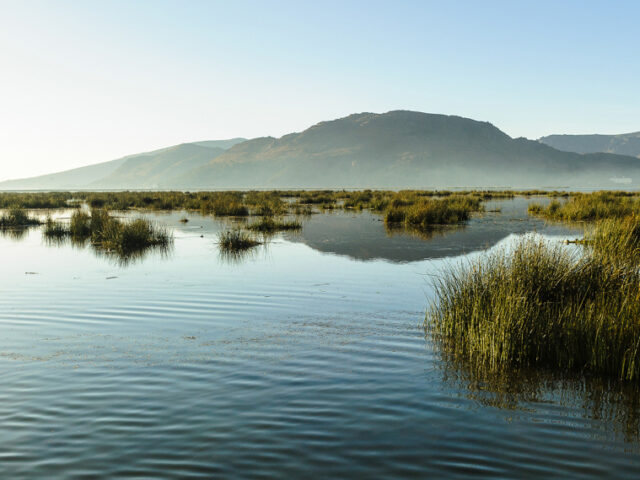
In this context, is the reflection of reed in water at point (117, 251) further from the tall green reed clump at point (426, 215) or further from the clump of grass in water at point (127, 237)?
the tall green reed clump at point (426, 215)

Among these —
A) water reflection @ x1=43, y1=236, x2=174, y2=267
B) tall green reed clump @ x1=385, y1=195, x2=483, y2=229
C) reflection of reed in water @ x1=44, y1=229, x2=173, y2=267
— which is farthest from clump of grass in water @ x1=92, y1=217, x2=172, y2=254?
tall green reed clump @ x1=385, y1=195, x2=483, y2=229

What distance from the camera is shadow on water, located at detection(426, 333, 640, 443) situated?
19.6ft

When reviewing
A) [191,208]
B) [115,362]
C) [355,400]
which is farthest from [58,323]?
[191,208]

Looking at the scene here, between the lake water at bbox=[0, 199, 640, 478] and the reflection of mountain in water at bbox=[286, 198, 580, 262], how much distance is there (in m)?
7.30

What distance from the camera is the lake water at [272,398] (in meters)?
5.10

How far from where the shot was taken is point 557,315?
27.7ft

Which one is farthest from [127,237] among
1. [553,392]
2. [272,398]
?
[553,392]

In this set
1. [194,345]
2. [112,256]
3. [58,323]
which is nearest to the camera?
[194,345]

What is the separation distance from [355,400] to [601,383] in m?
3.12

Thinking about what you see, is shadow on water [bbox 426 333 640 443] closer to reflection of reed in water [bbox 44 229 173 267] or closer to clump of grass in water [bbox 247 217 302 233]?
reflection of reed in water [bbox 44 229 173 267]

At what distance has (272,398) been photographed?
6.58m


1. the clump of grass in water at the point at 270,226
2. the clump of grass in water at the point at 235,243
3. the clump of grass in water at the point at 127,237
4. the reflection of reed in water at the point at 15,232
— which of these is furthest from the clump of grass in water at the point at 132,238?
the reflection of reed in water at the point at 15,232

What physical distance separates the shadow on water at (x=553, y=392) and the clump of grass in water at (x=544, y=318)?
257mm

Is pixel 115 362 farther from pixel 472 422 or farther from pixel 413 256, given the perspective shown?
pixel 413 256
